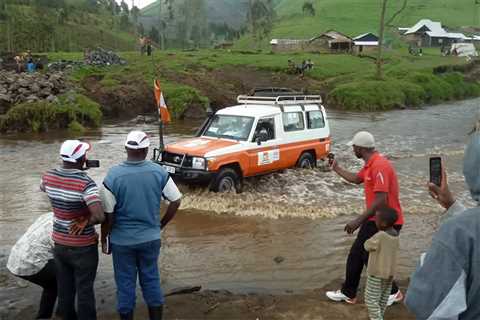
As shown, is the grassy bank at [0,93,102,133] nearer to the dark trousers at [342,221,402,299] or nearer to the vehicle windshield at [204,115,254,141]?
the vehicle windshield at [204,115,254,141]

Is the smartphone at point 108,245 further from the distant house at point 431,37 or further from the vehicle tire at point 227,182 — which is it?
the distant house at point 431,37

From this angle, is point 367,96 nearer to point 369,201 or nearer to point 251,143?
point 251,143

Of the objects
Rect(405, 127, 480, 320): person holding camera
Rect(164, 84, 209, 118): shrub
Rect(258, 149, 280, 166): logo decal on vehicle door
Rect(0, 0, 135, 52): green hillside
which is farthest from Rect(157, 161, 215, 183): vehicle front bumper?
Rect(0, 0, 135, 52): green hillside

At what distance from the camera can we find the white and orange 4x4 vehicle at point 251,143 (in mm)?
11031

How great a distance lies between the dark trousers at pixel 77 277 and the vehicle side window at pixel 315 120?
969 centimetres

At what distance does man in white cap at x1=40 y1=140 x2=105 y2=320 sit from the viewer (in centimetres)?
460

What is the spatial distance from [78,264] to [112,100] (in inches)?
978

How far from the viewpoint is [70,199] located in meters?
4.61

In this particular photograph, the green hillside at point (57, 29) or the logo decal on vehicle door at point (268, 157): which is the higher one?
the green hillside at point (57, 29)

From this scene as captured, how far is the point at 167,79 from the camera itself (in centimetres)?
3312

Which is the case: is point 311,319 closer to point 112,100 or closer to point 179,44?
point 112,100

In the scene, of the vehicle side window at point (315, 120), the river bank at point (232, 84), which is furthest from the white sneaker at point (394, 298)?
the river bank at point (232, 84)

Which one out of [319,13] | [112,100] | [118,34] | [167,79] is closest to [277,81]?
[167,79]

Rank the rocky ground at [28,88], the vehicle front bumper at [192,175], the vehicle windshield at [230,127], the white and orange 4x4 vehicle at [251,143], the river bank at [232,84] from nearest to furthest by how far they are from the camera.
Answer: the vehicle front bumper at [192,175], the white and orange 4x4 vehicle at [251,143], the vehicle windshield at [230,127], the rocky ground at [28,88], the river bank at [232,84]
